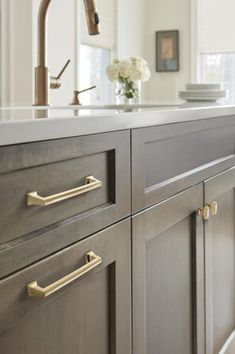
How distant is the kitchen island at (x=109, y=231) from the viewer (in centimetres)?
77

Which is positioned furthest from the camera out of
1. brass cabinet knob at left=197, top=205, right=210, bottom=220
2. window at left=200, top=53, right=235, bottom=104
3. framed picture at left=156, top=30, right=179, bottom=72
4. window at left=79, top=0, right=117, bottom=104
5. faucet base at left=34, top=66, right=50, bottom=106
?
framed picture at left=156, top=30, right=179, bottom=72

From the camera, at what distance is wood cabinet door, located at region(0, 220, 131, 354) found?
770 mm

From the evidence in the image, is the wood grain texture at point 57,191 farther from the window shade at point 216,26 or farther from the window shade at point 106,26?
the window shade at point 216,26

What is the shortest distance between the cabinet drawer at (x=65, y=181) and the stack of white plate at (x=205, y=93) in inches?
44.6

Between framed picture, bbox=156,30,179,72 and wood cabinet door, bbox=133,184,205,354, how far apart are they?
420 cm

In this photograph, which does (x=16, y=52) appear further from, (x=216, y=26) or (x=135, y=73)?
(x=216, y=26)

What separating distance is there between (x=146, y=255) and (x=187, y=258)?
296mm

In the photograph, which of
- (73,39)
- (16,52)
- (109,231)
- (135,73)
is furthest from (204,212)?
(73,39)

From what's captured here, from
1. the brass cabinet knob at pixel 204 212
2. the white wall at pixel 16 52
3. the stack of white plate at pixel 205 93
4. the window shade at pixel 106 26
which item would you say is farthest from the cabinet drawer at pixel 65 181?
the window shade at pixel 106 26

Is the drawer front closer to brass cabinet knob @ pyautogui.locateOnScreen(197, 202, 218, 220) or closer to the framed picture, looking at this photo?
brass cabinet knob @ pyautogui.locateOnScreen(197, 202, 218, 220)

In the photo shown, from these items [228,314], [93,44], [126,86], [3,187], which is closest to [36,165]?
[3,187]

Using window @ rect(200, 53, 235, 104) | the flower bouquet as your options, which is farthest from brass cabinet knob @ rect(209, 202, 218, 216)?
window @ rect(200, 53, 235, 104)

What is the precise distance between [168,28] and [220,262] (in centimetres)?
418

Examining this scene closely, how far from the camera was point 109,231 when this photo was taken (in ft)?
3.32
